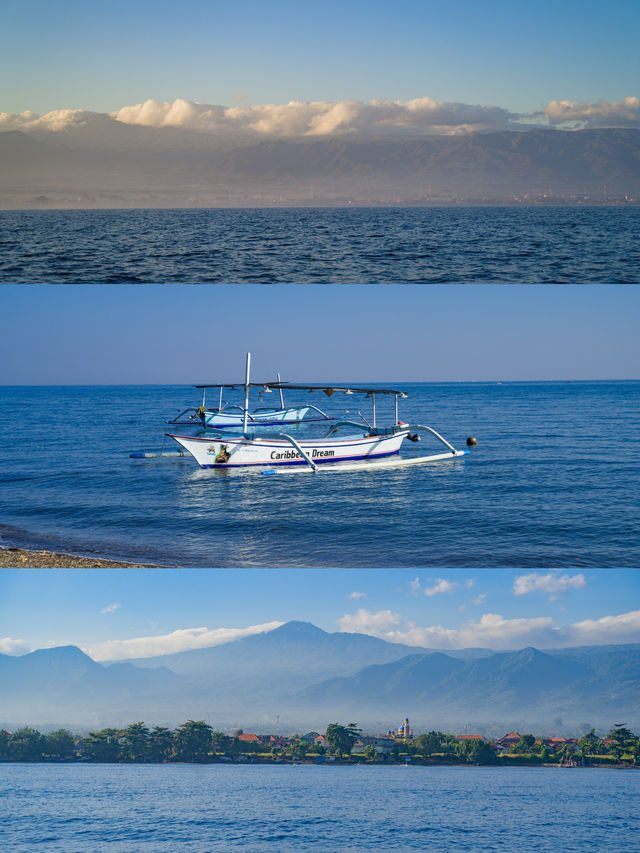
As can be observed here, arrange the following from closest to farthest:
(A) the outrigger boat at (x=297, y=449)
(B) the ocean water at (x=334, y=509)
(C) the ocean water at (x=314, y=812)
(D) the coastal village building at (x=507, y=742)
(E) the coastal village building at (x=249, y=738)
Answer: (B) the ocean water at (x=334, y=509) → (C) the ocean water at (x=314, y=812) → (A) the outrigger boat at (x=297, y=449) → (E) the coastal village building at (x=249, y=738) → (D) the coastal village building at (x=507, y=742)

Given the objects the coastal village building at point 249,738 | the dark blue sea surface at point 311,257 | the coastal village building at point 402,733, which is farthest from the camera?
the coastal village building at point 402,733

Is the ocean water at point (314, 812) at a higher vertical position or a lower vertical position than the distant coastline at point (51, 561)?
lower

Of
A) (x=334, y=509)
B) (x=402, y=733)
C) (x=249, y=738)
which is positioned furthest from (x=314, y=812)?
(x=402, y=733)

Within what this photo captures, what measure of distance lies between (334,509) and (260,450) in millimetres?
4472

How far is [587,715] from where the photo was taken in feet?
242

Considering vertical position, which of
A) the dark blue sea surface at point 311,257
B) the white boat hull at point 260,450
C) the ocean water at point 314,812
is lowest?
the ocean water at point 314,812

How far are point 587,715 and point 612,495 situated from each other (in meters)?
63.9

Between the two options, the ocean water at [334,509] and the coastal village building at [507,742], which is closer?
the ocean water at [334,509]

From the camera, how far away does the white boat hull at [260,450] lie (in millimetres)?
19453

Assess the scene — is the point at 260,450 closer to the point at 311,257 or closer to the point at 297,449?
the point at 297,449

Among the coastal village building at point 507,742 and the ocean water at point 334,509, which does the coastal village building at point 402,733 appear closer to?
the coastal village building at point 507,742

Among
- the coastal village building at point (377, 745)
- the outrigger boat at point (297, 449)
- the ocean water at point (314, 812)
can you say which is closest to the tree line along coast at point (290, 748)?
the coastal village building at point (377, 745)

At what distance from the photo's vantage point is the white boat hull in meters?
19.5

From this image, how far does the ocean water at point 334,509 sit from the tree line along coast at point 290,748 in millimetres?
27718
